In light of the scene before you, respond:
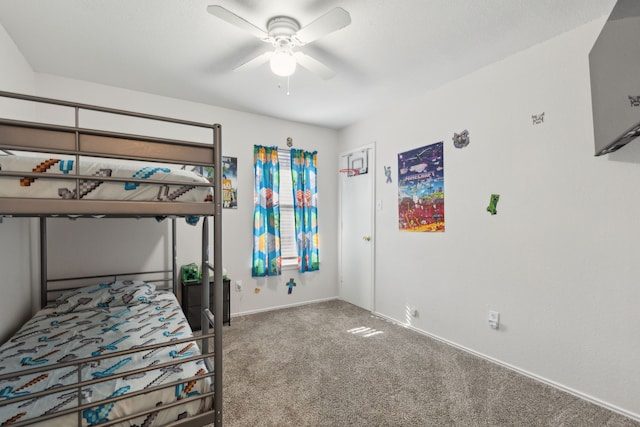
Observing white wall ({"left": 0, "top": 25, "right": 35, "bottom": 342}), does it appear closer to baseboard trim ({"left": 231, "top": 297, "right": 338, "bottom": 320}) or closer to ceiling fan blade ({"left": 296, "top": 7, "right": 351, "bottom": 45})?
baseboard trim ({"left": 231, "top": 297, "right": 338, "bottom": 320})

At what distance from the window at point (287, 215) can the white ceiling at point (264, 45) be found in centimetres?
107

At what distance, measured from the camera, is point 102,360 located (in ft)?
4.97

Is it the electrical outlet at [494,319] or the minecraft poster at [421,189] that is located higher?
the minecraft poster at [421,189]

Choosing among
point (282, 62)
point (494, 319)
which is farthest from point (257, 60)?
point (494, 319)

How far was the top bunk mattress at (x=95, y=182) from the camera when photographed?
43.3 inches

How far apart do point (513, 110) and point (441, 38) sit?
85 cm

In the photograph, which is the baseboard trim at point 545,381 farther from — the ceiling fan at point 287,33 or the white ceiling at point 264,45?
the ceiling fan at point 287,33

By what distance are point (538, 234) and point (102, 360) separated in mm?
2934

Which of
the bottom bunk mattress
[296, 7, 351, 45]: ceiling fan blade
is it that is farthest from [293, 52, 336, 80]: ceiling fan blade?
the bottom bunk mattress

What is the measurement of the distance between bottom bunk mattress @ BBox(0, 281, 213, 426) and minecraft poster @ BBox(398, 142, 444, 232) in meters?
2.42

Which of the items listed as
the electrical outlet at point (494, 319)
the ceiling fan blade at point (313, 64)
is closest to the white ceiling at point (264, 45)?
the ceiling fan blade at point (313, 64)

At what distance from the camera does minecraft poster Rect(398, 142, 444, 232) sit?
10.1ft

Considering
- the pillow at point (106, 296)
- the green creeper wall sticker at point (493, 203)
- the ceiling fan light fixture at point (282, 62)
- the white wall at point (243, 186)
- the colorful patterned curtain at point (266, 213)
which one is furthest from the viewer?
the colorful patterned curtain at point (266, 213)

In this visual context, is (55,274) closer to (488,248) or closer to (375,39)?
(375,39)
